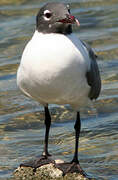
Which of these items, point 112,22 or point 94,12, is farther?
point 94,12

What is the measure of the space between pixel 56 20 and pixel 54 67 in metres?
0.55

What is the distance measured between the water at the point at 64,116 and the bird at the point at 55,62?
1295mm

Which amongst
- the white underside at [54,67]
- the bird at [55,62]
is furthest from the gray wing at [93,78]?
the white underside at [54,67]

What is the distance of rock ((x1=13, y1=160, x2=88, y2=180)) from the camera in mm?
6938

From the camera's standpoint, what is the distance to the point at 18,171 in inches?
280

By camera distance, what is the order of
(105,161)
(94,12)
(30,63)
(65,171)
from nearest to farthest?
(30,63)
(65,171)
(105,161)
(94,12)

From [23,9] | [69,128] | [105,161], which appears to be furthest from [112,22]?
[105,161]

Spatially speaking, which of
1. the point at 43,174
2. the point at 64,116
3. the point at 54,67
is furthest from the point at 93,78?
the point at 64,116

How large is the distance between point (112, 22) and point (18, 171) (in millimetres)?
7741

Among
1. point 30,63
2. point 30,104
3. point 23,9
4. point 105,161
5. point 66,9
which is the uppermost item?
point 66,9

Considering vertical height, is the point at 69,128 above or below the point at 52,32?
below

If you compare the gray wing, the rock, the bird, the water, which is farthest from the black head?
the water

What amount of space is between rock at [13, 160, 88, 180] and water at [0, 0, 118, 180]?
0.60 ft

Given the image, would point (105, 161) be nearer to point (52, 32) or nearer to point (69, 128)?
point (69, 128)
